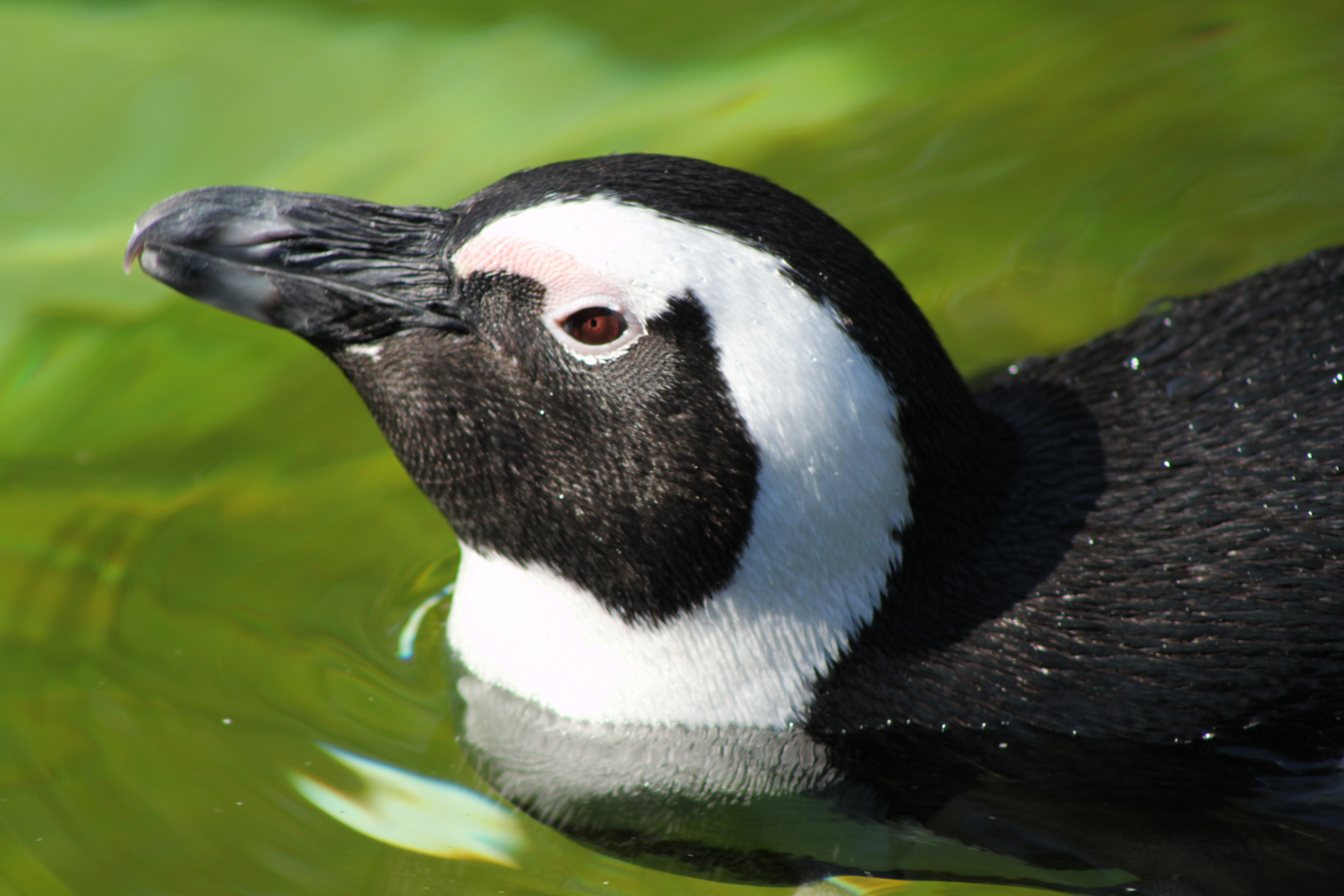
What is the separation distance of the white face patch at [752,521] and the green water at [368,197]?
1.18 feet

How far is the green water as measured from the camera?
3318mm

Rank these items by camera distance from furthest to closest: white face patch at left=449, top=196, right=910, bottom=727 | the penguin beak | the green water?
the green water
the penguin beak
white face patch at left=449, top=196, right=910, bottom=727

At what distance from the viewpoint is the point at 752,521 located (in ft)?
9.73

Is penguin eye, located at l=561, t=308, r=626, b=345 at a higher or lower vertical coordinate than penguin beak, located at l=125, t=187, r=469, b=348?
lower

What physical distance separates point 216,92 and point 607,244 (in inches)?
155

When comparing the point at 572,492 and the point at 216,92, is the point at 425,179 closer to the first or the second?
the point at 216,92

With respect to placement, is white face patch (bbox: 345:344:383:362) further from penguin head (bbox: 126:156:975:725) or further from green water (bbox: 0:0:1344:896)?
green water (bbox: 0:0:1344:896)

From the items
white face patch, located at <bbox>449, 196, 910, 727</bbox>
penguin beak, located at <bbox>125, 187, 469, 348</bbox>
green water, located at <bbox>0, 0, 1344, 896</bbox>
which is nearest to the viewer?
white face patch, located at <bbox>449, 196, 910, 727</bbox>

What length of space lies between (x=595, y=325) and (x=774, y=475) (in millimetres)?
451

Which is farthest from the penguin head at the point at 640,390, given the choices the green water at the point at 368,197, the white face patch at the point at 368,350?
the green water at the point at 368,197

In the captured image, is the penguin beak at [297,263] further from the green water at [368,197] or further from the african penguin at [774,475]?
the green water at [368,197]

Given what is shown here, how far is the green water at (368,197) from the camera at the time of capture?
3.32 metres

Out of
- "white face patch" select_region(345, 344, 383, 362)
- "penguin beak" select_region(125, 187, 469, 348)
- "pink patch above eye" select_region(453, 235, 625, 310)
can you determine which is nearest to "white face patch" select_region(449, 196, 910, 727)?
"pink patch above eye" select_region(453, 235, 625, 310)

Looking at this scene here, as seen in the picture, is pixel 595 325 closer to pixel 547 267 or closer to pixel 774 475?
pixel 547 267
